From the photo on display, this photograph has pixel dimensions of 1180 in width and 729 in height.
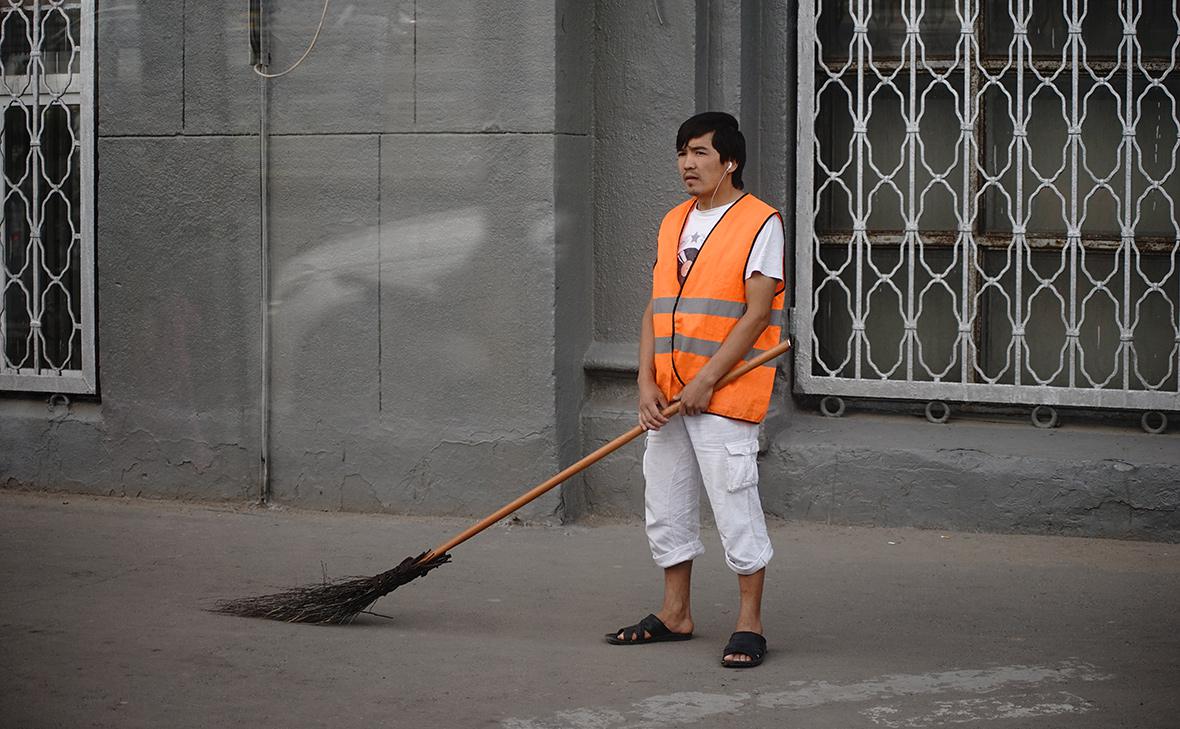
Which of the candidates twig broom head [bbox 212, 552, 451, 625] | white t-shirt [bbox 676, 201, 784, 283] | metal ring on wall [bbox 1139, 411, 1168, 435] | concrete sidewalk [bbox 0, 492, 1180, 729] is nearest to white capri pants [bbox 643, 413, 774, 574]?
concrete sidewalk [bbox 0, 492, 1180, 729]

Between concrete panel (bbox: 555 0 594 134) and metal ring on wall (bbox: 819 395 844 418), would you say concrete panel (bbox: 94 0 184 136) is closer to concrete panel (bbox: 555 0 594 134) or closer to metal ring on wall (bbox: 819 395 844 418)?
concrete panel (bbox: 555 0 594 134)

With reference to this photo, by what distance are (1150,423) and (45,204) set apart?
17.9 feet

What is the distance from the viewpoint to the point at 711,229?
525cm

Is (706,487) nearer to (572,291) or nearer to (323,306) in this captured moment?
(572,291)

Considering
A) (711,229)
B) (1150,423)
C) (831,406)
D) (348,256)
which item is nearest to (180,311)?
(348,256)

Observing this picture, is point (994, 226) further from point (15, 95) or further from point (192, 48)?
point (15, 95)

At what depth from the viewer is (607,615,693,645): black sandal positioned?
213 inches

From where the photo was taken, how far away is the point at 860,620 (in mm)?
5758

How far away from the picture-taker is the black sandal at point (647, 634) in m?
5.40

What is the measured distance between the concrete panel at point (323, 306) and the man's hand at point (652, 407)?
8.35ft

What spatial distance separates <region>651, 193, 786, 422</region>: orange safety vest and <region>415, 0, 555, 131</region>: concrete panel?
2110 mm

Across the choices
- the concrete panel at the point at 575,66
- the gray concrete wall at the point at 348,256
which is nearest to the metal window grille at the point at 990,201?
the concrete panel at the point at 575,66

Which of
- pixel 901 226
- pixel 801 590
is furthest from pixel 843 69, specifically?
pixel 801 590

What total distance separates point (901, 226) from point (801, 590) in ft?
6.76
